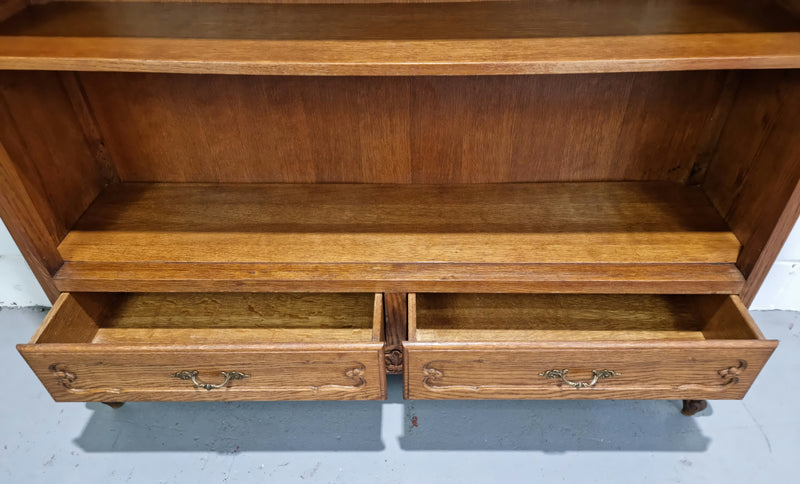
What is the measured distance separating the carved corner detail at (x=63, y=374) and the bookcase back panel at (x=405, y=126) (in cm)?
45

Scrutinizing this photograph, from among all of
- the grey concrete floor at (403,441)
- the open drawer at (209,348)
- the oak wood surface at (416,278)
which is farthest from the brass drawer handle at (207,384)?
the grey concrete floor at (403,441)

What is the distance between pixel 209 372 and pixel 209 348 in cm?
7

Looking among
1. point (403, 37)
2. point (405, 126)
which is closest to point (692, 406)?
point (405, 126)

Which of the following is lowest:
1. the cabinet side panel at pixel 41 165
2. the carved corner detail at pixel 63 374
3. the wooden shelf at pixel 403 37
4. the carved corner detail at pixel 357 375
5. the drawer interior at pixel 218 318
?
the carved corner detail at pixel 63 374

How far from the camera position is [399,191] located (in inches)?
47.6

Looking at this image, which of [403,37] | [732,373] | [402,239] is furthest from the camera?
[402,239]

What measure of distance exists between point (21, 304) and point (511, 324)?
4.47 ft

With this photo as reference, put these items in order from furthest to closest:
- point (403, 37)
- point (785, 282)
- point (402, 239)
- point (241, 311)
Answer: point (785, 282) → point (241, 311) → point (402, 239) → point (403, 37)

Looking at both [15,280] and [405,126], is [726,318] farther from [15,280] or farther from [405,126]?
[15,280]

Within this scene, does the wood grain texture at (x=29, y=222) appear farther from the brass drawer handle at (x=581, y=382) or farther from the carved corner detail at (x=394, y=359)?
Answer: the brass drawer handle at (x=581, y=382)

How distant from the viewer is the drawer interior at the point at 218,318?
3.67 ft

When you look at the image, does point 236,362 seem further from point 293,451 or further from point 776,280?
point 776,280

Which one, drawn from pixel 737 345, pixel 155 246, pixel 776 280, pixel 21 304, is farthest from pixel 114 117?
pixel 776 280

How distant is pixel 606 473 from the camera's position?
3.72 feet
